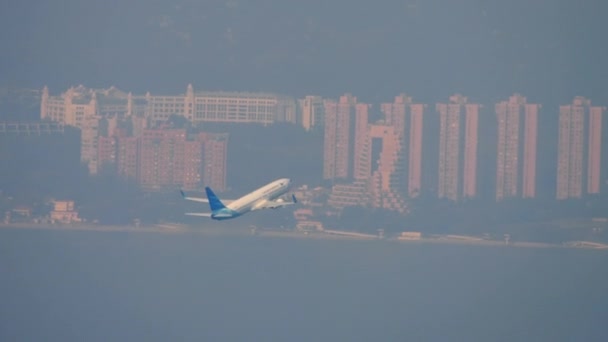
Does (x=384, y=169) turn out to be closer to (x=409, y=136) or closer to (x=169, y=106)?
(x=409, y=136)

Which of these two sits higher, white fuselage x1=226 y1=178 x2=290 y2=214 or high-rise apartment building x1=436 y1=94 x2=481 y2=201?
high-rise apartment building x1=436 y1=94 x2=481 y2=201

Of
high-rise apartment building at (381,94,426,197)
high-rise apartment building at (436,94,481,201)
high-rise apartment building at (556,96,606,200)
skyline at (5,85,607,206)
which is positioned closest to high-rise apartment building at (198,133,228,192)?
skyline at (5,85,607,206)

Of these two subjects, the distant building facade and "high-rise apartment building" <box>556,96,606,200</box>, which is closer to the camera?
"high-rise apartment building" <box>556,96,606,200</box>

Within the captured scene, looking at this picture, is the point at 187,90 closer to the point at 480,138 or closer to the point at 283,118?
the point at 283,118

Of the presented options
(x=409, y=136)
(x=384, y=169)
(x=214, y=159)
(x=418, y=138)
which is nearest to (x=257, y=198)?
(x=384, y=169)

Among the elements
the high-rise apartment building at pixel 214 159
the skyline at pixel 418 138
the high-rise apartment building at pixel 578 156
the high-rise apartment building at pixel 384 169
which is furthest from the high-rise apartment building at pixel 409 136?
the high-rise apartment building at pixel 214 159

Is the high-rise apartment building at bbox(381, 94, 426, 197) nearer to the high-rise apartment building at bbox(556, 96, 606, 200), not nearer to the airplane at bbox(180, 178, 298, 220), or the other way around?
the high-rise apartment building at bbox(556, 96, 606, 200)

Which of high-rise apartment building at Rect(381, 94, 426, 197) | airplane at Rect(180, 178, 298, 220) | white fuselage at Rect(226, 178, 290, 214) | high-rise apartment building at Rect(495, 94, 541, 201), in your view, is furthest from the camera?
high-rise apartment building at Rect(381, 94, 426, 197)
